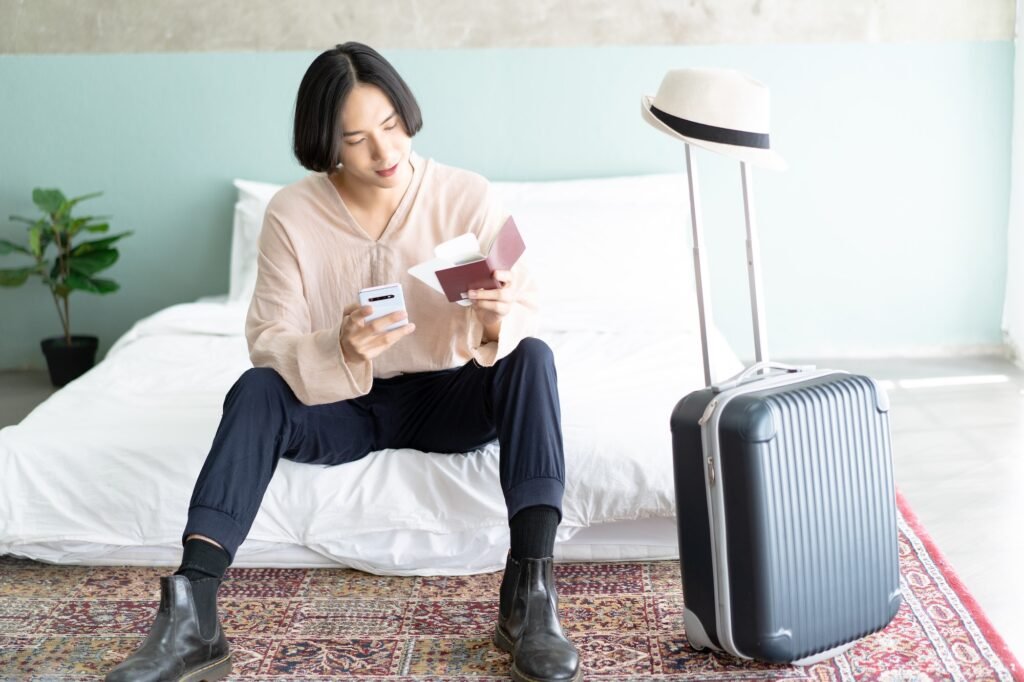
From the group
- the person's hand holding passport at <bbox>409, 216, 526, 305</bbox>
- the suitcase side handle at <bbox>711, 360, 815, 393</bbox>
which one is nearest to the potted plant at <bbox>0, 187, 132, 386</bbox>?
the person's hand holding passport at <bbox>409, 216, 526, 305</bbox>

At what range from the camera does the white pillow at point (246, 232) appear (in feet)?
11.9

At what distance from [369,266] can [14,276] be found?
2089mm

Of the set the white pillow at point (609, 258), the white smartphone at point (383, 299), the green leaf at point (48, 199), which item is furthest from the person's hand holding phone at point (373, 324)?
the green leaf at point (48, 199)

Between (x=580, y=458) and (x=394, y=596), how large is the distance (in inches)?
17.4

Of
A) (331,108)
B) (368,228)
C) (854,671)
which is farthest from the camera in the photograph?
(368,228)

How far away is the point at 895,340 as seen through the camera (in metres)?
3.91

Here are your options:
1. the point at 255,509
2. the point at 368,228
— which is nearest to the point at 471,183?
the point at 368,228

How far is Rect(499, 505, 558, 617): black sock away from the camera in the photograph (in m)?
1.91

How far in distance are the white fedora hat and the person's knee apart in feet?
1.47

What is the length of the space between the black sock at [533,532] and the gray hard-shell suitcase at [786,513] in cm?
23

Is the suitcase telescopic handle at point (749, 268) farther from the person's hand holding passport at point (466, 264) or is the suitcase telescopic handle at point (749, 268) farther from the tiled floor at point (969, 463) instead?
the tiled floor at point (969, 463)

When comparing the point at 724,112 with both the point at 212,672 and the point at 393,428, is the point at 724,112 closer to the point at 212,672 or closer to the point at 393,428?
the point at 393,428

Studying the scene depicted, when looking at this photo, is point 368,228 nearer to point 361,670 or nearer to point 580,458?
point 580,458

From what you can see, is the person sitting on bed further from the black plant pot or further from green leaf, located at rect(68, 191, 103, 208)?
the black plant pot
